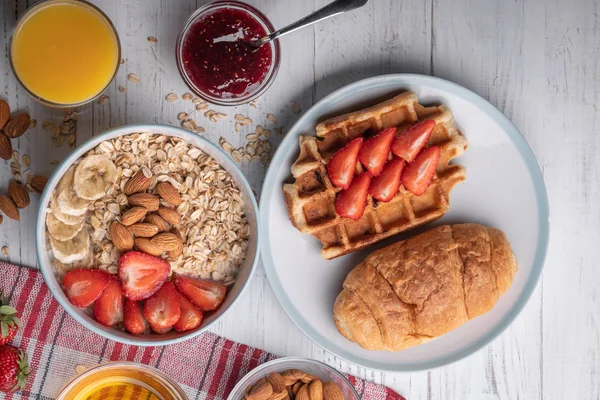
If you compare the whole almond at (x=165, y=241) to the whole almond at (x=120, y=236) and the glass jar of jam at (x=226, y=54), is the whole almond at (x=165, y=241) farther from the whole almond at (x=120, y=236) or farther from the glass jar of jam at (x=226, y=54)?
the glass jar of jam at (x=226, y=54)

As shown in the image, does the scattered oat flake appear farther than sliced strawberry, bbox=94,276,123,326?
Yes

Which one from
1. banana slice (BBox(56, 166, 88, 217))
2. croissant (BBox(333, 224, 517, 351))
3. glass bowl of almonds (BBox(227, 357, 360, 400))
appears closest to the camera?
banana slice (BBox(56, 166, 88, 217))

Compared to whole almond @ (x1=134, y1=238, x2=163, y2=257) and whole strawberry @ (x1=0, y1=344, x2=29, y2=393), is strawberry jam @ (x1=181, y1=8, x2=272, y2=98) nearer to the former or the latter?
whole almond @ (x1=134, y1=238, x2=163, y2=257)

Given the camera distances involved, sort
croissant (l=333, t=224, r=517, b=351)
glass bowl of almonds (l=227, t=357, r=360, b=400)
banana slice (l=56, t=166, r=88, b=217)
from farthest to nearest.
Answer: glass bowl of almonds (l=227, t=357, r=360, b=400), croissant (l=333, t=224, r=517, b=351), banana slice (l=56, t=166, r=88, b=217)

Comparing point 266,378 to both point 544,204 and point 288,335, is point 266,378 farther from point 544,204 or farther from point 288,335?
point 544,204

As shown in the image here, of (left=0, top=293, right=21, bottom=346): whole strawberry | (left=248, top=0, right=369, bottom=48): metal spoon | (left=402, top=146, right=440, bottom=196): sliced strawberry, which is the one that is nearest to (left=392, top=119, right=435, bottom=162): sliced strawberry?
(left=402, top=146, right=440, bottom=196): sliced strawberry

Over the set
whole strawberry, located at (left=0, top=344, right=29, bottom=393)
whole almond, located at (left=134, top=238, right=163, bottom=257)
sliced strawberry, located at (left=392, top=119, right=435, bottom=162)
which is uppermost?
sliced strawberry, located at (left=392, top=119, right=435, bottom=162)

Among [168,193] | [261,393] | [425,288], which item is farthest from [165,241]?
[425,288]

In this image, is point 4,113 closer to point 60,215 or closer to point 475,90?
point 60,215
